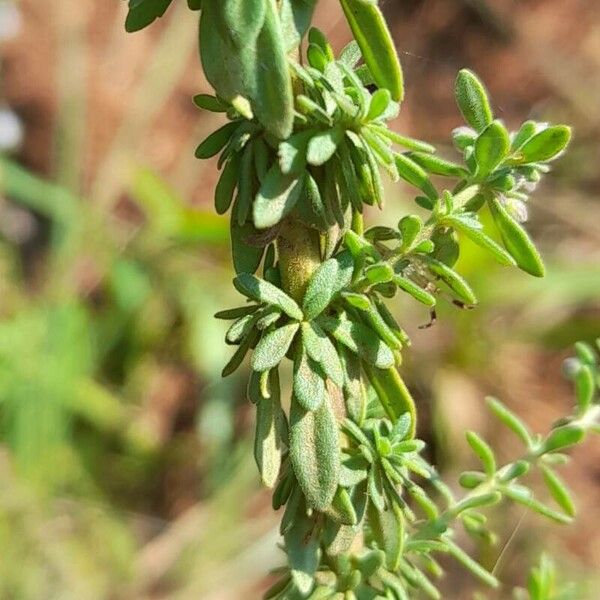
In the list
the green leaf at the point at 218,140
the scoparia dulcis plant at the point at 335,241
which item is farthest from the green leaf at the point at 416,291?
the green leaf at the point at 218,140

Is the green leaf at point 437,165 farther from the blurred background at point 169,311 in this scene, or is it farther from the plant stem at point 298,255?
the blurred background at point 169,311

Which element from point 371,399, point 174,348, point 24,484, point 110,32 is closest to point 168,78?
point 110,32

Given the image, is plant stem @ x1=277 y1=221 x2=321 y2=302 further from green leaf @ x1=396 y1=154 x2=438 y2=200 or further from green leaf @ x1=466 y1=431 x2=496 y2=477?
green leaf @ x1=466 y1=431 x2=496 y2=477

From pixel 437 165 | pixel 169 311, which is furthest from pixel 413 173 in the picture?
pixel 169 311

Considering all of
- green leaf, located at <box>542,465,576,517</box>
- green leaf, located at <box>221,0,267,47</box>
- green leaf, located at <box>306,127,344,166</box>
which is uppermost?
green leaf, located at <box>221,0,267,47</box>

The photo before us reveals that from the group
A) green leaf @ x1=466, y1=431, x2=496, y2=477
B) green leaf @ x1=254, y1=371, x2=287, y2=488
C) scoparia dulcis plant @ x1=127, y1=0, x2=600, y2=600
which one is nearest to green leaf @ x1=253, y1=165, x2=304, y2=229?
scoparia dulcis plant @ x1=127, y1=0, x2=600, y2=600

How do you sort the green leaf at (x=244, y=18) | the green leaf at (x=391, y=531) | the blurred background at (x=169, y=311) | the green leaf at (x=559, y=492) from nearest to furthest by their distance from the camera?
1. the green leaf at (x=244, y=18)
2. the green leaf at (x=391, y=531)
3. the green leaf at (x=559, y=492)
4. the blurred background at (x=169, y=311)

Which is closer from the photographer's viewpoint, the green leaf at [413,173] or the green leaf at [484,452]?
the green leaf at [413,173]
